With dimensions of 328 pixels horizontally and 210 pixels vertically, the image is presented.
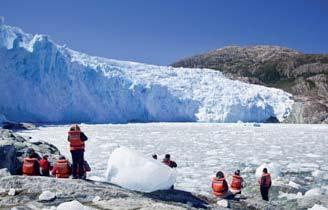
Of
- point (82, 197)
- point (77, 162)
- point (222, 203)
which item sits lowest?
point (222, 203)

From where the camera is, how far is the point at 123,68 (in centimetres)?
5734

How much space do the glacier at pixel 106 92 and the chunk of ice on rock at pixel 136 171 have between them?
34612 millimetres

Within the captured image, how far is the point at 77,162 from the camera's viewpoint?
30.8 ft

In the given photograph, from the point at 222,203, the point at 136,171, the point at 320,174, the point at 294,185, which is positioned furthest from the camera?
the point at 320,174

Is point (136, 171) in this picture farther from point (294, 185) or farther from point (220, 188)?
point (294, 185)

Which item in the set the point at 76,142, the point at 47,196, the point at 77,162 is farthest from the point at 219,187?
the point at 47,196

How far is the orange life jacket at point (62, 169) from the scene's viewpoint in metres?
9.33

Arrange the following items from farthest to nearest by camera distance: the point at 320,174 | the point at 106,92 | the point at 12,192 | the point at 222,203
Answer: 1. the point at 106,92
2. the point at 320,174
3. the point at 222,203
4. the point at 12,192

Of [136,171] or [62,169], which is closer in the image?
[136,171]

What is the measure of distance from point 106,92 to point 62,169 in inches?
1650

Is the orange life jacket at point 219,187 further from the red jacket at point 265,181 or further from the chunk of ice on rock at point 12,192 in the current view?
the chunk of ice on rock at point 12,192

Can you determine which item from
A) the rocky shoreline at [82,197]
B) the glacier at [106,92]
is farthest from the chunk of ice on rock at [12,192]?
the glacier at [106,92]

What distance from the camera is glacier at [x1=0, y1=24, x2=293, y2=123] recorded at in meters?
44.4

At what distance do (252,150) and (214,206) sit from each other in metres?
17.0
